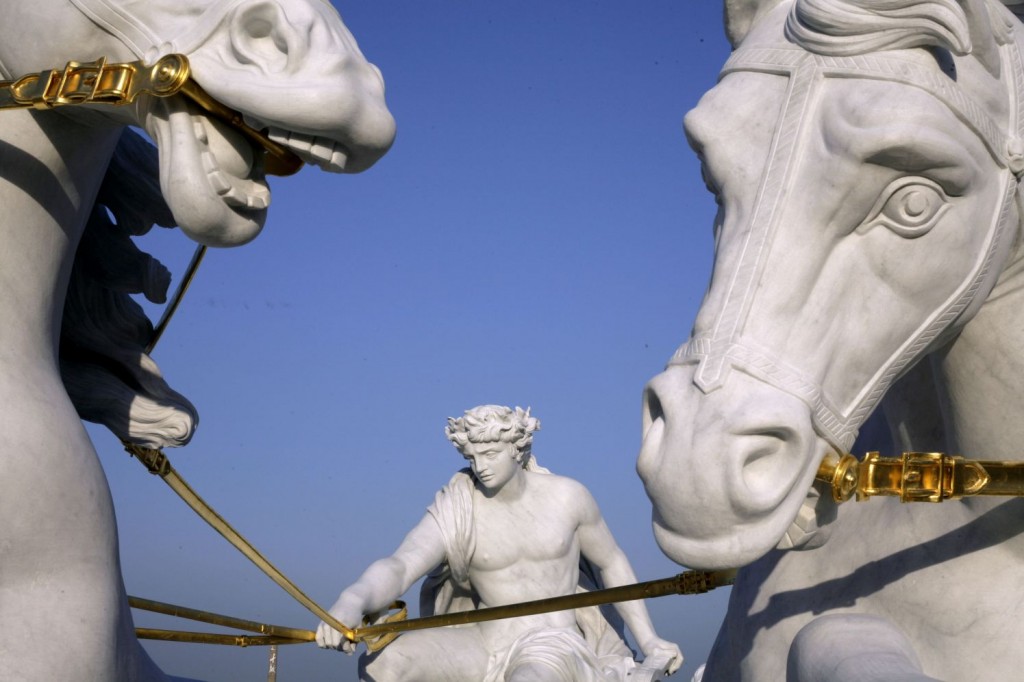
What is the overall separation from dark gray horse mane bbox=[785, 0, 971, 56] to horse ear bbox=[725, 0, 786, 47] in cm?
27

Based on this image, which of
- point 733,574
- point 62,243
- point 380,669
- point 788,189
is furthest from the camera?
point 380,669

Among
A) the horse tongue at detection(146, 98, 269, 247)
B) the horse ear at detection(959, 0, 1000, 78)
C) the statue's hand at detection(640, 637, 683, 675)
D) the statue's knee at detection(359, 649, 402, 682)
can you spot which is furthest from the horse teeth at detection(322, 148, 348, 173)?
the statue's hand at detection(640, 637, 683, 675)

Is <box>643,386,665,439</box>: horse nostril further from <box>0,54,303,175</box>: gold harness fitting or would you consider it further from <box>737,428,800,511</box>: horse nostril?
<box>0,54,303,175</box>: gold harness fitting

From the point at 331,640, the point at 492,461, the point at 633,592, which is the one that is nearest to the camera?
the point at 633,592

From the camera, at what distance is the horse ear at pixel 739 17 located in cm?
197

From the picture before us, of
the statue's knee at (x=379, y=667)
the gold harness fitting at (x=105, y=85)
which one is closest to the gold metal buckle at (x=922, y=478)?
the gold harness fitting at (x=105, y=85)

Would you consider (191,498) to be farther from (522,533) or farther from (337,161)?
(522,533)

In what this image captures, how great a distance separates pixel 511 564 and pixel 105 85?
2838 millimetres

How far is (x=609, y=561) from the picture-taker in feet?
15.0

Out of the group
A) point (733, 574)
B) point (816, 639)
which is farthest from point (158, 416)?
point (816, 639)

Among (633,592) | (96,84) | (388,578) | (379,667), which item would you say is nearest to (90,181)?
(96,84)

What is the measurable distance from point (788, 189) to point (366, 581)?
2.54 metres

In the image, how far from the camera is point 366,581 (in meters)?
3.90

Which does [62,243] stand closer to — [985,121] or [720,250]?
[720,250]
